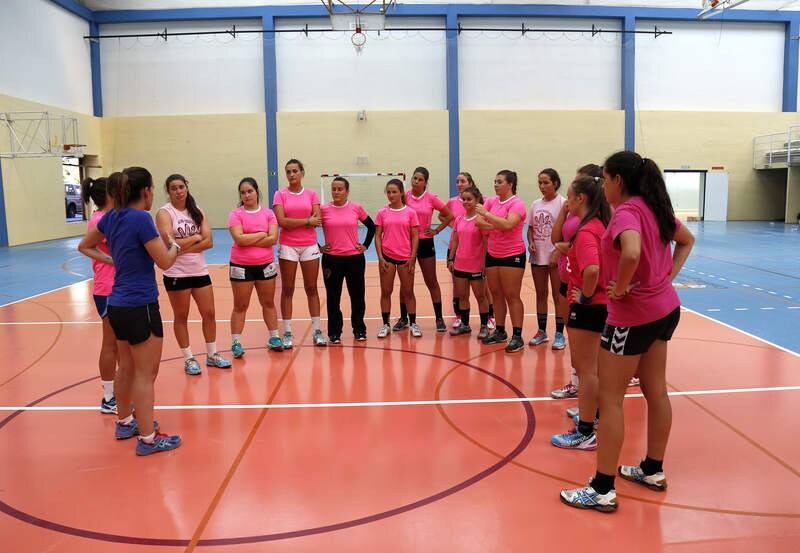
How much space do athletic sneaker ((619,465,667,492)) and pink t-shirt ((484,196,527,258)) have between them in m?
2.69

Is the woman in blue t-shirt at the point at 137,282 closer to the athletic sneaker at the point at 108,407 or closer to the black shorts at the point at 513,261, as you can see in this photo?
Result: the athletic sneaker at the point at 108,407

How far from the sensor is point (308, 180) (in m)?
22.2

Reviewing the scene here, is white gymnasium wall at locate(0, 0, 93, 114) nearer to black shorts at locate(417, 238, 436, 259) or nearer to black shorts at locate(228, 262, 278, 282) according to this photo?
black shorts at locate(228, 262, 278, 282)

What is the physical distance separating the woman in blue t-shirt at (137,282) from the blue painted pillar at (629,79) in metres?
21.3

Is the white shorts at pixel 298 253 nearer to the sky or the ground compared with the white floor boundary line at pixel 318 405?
nearer to the sky

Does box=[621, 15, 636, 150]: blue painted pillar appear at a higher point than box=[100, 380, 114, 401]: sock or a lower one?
higher

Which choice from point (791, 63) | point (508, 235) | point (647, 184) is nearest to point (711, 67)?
point (791, 63)

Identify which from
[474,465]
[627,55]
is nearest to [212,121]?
[627,55]

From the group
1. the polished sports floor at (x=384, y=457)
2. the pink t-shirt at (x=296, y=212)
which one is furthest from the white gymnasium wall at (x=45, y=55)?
the pink t-shirt at (x=296, y=212)

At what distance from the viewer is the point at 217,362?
523cm

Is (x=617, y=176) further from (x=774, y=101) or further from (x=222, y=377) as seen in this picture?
(x=774, y=101)

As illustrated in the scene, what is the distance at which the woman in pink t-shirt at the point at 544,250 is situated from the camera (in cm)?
551

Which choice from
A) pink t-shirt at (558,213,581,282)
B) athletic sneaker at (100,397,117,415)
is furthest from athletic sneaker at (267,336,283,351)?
pink t-shirt at (558,213,581,282)

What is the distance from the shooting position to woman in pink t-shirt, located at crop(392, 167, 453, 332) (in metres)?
6.57
